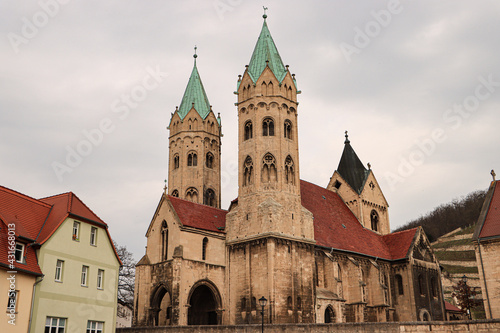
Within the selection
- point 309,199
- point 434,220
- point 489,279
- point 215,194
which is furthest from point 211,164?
point 434,220

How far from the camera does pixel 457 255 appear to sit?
96062mm

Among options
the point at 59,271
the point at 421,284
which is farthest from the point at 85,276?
the point at 421,284

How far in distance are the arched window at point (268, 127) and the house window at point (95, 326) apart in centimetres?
1894

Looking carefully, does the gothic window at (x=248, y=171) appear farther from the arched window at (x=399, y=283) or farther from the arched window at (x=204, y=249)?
the arched window at (x=399, y=283)

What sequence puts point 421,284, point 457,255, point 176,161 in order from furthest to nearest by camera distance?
point 457,255
point 176,161
point 421,284

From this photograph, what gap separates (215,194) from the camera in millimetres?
49875

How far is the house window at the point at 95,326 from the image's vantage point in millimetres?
25328

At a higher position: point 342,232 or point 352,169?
point 352,169

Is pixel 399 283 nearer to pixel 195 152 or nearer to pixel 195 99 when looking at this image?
pixel 195 152

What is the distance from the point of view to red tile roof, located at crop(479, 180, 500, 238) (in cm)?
3297

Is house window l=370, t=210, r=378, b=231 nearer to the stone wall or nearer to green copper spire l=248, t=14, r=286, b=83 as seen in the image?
green copper spire l=248, t=14, r=286, b=83

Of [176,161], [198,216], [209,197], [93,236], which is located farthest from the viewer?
[176,161]

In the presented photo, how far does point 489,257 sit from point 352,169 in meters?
22.7

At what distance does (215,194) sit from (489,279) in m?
26.1
